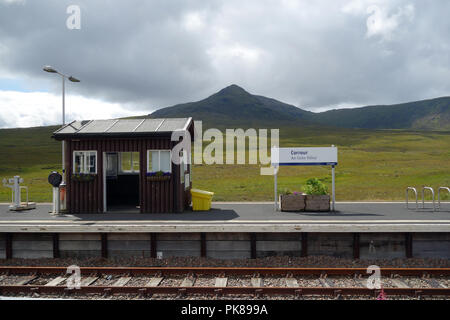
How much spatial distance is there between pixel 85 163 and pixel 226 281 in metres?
8.89

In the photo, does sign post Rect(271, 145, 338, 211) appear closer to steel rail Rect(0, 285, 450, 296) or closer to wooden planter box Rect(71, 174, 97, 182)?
steel rail Rect(0, 285, 450, 296)

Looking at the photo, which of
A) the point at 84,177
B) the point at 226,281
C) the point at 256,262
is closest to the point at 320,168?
the point at 84,177

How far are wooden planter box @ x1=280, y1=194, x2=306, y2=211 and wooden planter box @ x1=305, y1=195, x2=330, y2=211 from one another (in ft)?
0.71

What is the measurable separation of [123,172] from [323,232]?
35.3 feet

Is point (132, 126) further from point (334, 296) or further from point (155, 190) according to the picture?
point (334, 296)

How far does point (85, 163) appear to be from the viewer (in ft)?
47.3

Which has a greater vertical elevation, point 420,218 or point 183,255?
point 420,218

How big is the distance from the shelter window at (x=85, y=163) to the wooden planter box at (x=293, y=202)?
27.6 ft

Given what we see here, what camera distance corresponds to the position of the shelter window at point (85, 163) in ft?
47.3
